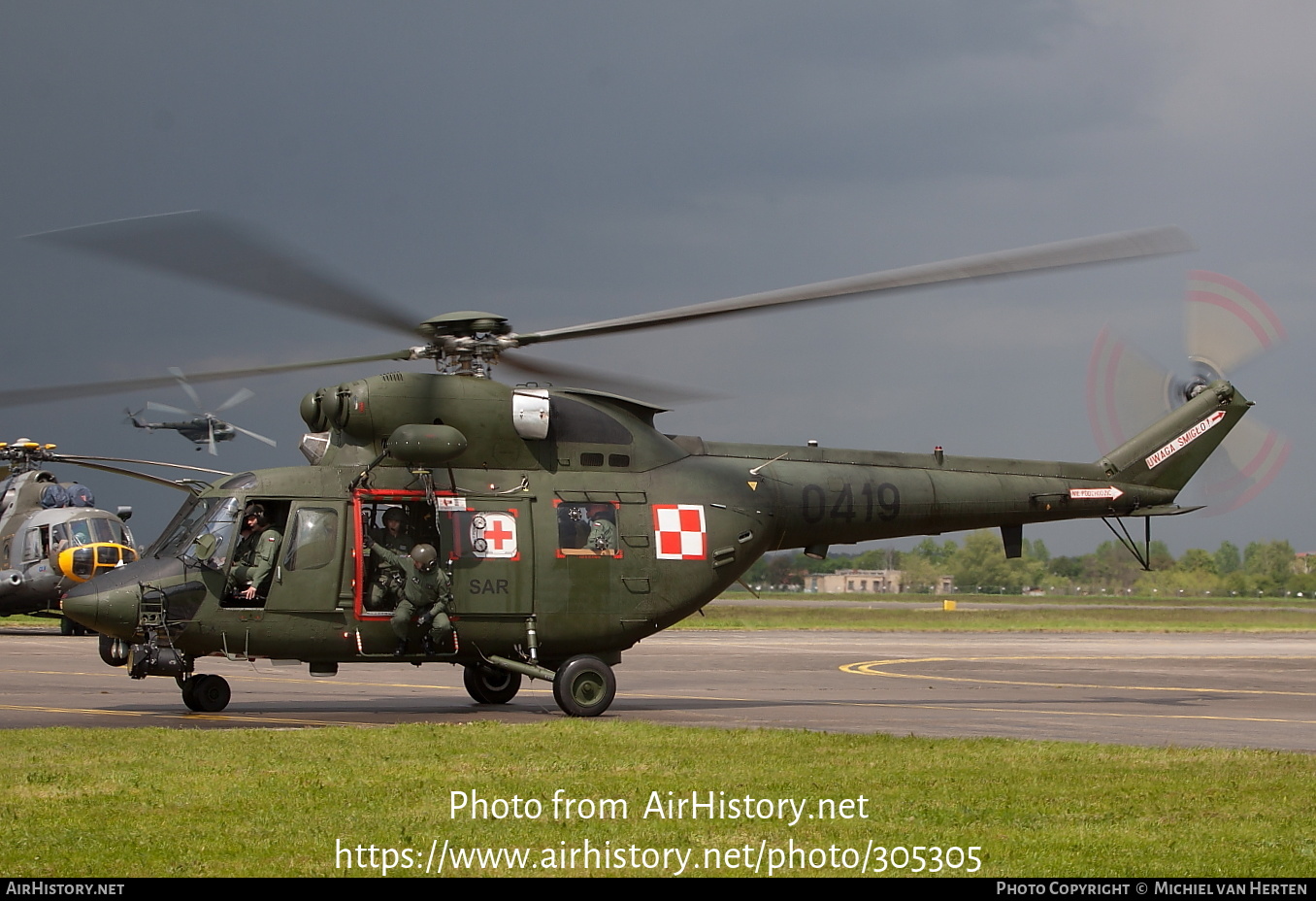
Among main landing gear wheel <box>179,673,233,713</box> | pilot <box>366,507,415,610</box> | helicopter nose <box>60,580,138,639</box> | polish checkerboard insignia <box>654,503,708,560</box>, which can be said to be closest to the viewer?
helicopter nose <box>60,580,138,639</box>

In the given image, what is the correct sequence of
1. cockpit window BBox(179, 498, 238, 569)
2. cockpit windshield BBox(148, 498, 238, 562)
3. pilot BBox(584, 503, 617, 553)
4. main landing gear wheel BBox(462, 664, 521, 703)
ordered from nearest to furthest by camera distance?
cockpit window BBox(179, 498, 238, 569), cockpit windshield BBox(148, 498, 238, 562), pilot BBox(584, 503, 617, 553), main landing gear wheel BBox(462, 664, 521, 703)

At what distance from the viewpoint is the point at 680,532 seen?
16.7 m

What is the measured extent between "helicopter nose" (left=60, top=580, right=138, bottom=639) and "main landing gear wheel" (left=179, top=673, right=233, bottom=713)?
54.4 inches

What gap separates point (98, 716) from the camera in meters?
15.7

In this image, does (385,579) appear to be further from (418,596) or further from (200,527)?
(200,527)

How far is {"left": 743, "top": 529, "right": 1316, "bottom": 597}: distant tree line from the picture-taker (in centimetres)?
11381

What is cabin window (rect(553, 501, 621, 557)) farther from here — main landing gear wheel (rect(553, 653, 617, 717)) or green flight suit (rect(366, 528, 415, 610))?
green flight suit (rect(366, 528, 415, 610))

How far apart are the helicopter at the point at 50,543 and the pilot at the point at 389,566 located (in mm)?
18145

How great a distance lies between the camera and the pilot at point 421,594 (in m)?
15.2

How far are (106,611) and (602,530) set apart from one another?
5588 mm

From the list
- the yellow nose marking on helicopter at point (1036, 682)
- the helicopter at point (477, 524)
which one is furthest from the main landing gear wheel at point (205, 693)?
the yellow nose marking on helicopter at point (1036, 682)

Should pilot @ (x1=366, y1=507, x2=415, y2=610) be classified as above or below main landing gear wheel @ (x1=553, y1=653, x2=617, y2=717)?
above

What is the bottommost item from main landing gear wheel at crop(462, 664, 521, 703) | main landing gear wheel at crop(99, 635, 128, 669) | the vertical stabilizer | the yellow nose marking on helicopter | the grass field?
the yellow nose marking on helicopter

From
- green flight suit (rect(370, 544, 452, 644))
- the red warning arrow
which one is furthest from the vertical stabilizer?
green flight suit (rect(370, 544, 452, 644))
